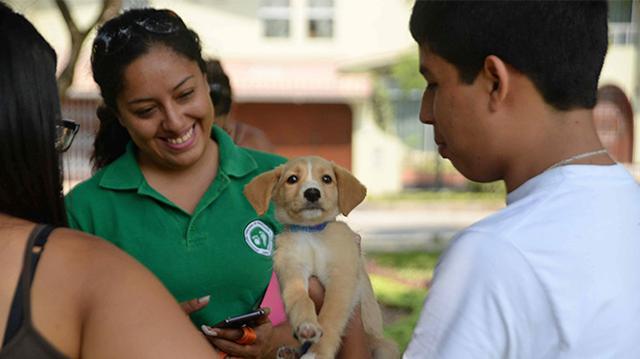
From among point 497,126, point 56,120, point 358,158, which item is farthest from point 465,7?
point 358,158

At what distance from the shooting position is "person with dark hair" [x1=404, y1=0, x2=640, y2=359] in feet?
4.45

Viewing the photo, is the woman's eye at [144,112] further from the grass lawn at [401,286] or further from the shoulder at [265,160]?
the grass lawn at [401,286]

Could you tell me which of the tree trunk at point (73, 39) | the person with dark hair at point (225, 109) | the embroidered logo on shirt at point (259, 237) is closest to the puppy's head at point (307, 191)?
the embroidered logo on shirt at point (259, 237)

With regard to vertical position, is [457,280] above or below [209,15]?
above

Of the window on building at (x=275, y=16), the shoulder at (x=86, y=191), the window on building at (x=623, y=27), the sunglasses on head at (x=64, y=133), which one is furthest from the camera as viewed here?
the window on building at (x=623, y=27)

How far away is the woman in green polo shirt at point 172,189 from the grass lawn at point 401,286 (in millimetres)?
3742

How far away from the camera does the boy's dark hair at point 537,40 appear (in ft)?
4.68

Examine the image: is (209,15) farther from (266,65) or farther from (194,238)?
(194,238)

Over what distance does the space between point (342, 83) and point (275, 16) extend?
2671 millimetres

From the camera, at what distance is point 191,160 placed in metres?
2.42

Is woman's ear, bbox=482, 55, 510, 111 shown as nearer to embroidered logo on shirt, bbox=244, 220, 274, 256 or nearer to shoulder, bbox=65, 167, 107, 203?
embroidered logo on shirt, bbox=244, 220, 274, 256

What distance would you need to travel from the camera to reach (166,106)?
233 centimetres

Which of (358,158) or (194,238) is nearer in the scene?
(194,238)

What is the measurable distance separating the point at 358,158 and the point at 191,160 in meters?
19.1
